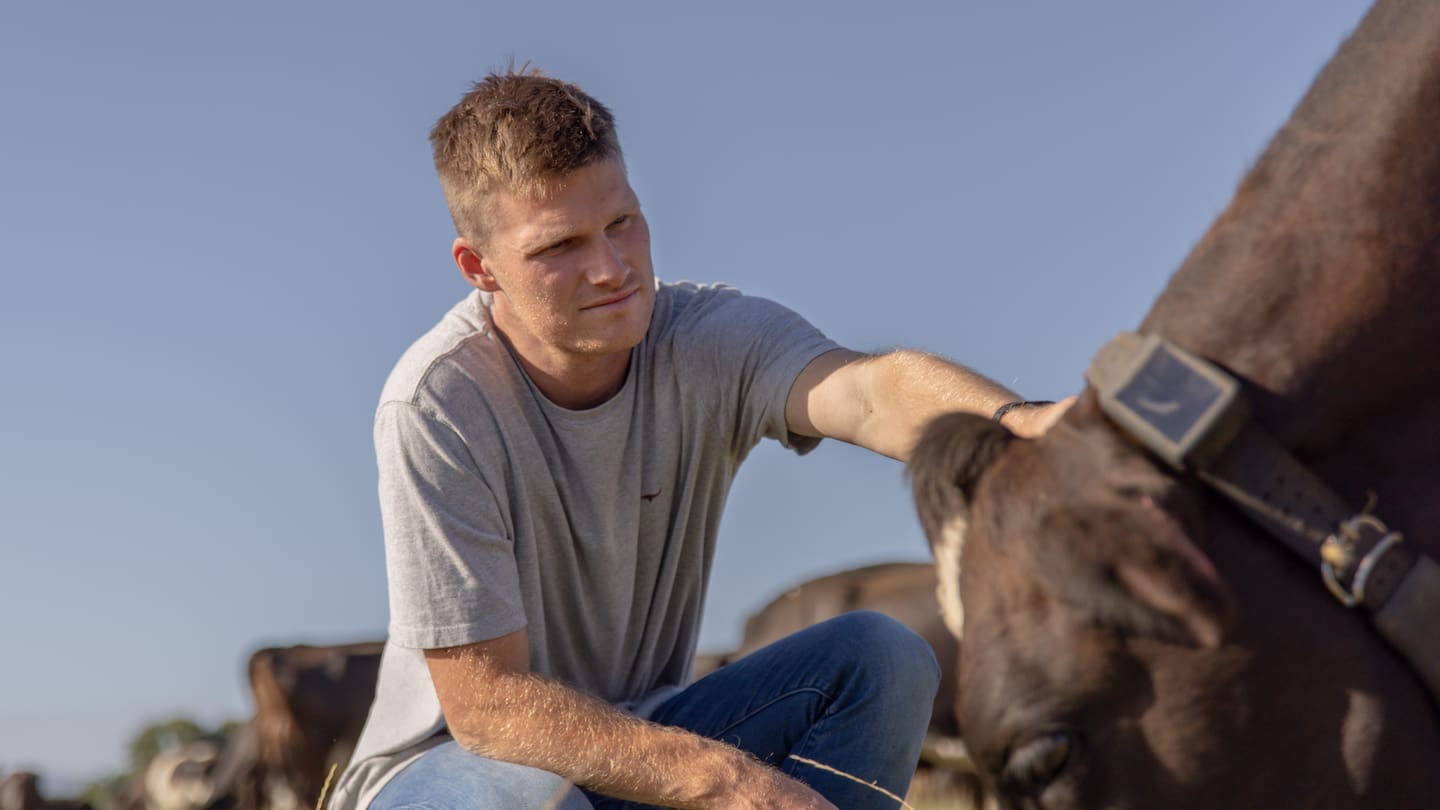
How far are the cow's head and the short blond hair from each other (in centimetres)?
186

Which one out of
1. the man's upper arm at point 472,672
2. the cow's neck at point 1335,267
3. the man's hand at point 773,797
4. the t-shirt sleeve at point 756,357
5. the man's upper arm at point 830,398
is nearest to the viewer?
the cow's neck at point 1335,267

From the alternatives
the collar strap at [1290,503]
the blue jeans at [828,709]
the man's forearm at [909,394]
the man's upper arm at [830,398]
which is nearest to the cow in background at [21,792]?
the blue jeans at [828,709]

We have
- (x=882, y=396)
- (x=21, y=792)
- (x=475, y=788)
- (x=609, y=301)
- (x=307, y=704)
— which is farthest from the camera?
(x=307, y=704)

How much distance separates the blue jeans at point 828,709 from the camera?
416 cm

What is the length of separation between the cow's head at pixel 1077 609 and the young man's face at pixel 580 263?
1.67m

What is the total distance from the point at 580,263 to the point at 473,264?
0.43 meters

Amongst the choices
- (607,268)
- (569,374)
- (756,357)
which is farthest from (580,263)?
(756,357)

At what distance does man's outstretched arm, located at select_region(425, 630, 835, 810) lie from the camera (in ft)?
11.7

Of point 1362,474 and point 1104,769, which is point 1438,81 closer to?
point 1362,474

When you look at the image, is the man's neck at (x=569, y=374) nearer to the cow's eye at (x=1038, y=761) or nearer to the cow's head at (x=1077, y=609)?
the cow's head at (x=1077, y=609)

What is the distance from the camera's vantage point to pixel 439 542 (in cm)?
395

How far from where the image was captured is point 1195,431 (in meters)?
2.41

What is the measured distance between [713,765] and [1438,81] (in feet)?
6.62

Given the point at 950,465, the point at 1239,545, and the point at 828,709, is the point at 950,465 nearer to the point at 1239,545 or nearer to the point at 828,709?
the point at 1239,545
